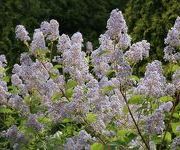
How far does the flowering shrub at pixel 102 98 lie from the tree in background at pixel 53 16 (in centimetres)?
567

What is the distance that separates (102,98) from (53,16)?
24.6ft

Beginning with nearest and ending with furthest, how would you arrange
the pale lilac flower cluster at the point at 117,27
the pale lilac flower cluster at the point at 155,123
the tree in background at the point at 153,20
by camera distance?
1. the pale lilac flower cluster at the point at 155,123
2. the pale lilac flower cluster at the point at 117,27
3. the tree in background at the point at 153,20

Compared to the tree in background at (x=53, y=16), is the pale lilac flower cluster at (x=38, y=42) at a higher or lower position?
lower

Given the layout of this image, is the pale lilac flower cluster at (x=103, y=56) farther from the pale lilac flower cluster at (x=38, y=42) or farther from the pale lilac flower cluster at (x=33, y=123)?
the pale lilac flower cluster at (x=33, y=123)

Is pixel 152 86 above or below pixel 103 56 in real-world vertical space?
below

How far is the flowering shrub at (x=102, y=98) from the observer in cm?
337

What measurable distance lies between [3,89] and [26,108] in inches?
9.4

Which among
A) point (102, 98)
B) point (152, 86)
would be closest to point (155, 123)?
point (152, 86)

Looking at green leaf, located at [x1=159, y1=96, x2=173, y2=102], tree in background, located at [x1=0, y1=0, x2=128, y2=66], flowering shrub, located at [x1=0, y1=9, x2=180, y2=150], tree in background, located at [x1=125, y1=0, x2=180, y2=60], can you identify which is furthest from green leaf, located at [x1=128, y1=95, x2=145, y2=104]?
tree in background, located at [x1=0, y1=0, x2=128, y2=66]

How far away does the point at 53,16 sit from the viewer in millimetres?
11023

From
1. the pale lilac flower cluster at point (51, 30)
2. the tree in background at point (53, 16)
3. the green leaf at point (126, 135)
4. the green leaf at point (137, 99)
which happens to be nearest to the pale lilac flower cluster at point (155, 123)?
the green leaf at point (126, 135)

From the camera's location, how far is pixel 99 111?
3.66 m

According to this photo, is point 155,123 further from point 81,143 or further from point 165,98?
point 81,143

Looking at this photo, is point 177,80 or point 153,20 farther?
point 153,20
